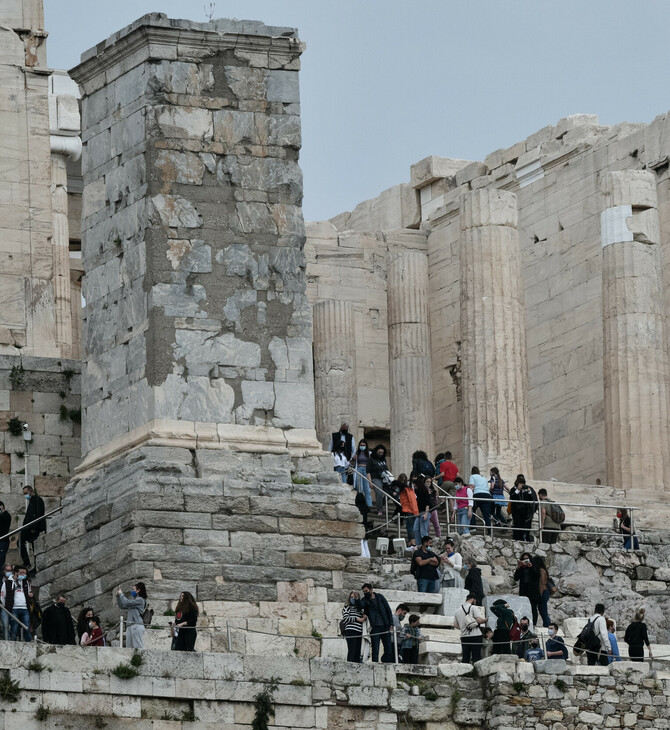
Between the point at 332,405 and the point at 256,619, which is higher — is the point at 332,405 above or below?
above

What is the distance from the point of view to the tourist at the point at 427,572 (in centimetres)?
4109

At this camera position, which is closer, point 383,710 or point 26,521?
point 383,710

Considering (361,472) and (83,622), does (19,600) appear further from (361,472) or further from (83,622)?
(361,472)

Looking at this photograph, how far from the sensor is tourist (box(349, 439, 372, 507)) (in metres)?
45.3

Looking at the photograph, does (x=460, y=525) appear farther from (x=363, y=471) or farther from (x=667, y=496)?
(x=667, y=496)

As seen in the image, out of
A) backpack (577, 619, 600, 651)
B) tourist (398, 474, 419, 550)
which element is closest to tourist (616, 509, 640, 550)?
tourist (398, 474, 419, 550)

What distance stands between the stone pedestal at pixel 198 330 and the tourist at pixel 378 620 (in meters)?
2.19

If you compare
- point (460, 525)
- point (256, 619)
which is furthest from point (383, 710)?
point (460, 525)

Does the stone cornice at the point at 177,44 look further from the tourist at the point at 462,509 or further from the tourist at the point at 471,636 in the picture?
the tourist at the point at 471,636

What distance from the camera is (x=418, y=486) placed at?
147ft

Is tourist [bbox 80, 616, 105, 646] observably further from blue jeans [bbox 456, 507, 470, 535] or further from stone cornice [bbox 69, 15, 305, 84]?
stone cornice [bbox 69, 15, 305, 84]

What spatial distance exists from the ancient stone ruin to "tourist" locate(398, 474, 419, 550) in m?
0.90

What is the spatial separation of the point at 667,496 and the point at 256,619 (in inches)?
629

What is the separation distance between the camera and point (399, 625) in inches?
1539
